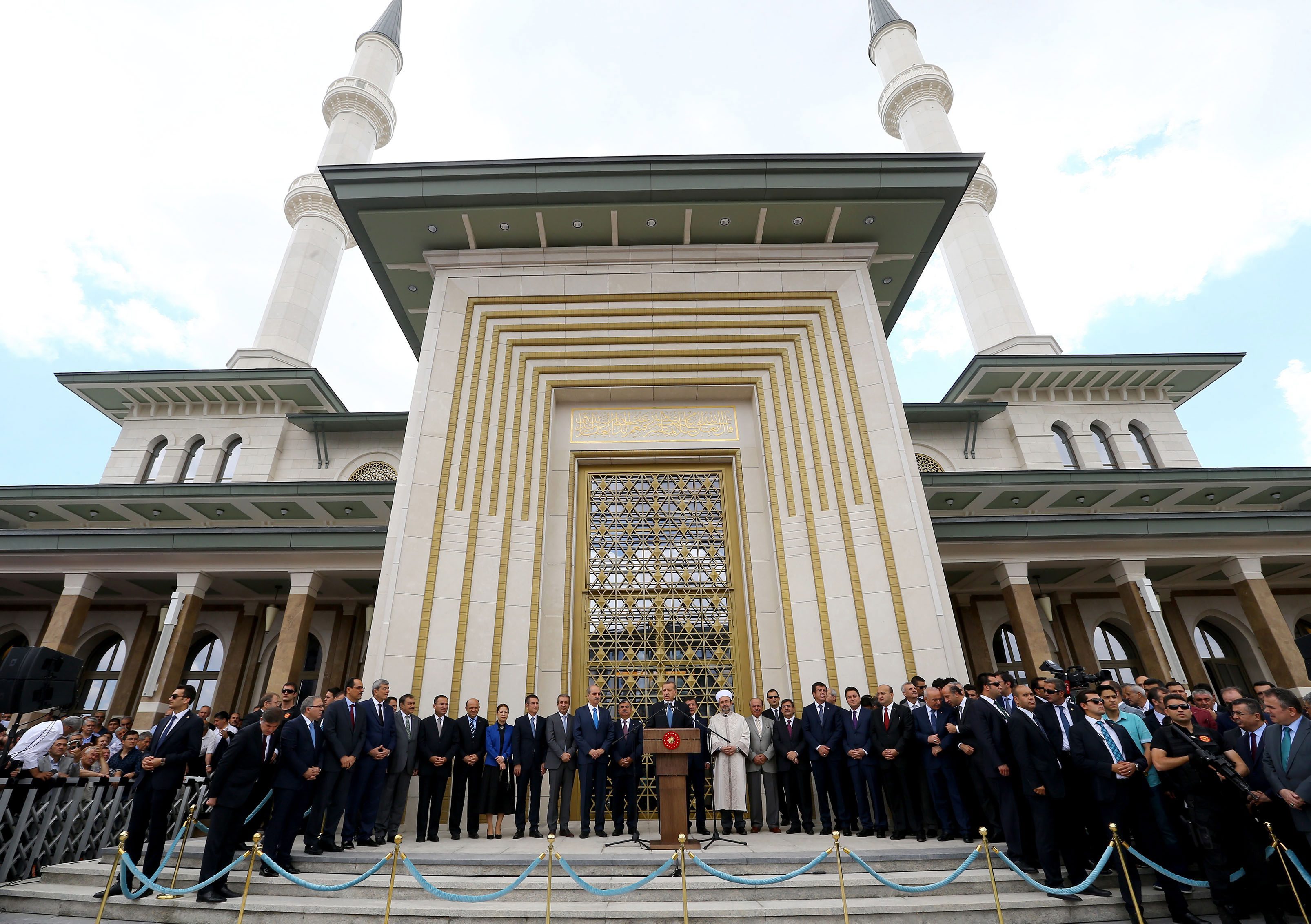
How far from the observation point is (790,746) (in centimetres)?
793

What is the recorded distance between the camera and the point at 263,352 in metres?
21.4

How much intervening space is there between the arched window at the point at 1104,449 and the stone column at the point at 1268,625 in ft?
18.3

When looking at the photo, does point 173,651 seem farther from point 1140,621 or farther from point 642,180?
point 1140,621

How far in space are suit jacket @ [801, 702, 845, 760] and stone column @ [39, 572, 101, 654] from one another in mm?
14732

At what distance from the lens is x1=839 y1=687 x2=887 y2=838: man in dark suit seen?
24.8 feet

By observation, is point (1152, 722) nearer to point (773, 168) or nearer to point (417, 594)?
point (417, 594)

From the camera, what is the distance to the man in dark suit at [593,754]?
7.83 meters

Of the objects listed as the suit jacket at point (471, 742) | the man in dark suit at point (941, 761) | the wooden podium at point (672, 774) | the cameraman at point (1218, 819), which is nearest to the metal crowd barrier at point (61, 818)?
the suit jacket at point (471, 742)

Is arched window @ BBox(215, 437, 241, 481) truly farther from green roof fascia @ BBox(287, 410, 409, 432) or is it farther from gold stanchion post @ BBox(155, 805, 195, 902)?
gold stanchion post @ BBox(155, 805, 195, 902)

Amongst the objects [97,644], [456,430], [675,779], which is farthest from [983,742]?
[97,644]

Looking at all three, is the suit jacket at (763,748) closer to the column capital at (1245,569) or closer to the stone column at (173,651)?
the stone column at (173,651)

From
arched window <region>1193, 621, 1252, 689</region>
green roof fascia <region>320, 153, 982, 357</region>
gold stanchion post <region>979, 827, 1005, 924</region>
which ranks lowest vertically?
gold stanchion post <region>979, 827, 1005, 924</region>

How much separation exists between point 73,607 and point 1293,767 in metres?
19.1

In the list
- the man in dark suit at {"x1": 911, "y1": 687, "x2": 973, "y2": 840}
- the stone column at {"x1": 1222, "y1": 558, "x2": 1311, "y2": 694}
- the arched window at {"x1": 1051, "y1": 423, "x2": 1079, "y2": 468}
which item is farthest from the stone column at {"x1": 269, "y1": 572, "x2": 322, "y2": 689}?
the arched window at {"x1": 1051, "y1": 423, "x2": 1079, "y2": 468}
